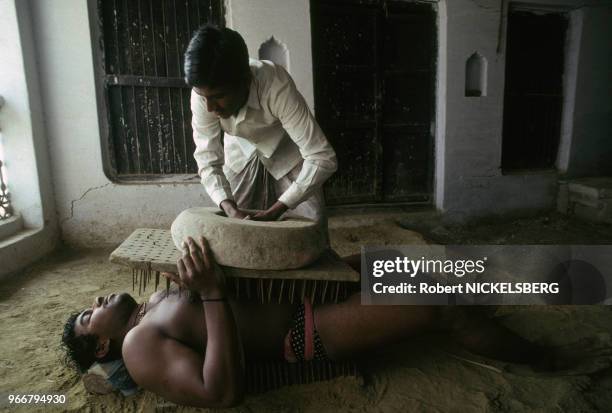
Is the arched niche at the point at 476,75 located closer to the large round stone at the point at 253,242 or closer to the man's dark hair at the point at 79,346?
the large round stone at the point at 253,242

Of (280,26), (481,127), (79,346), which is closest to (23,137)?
(280,26)

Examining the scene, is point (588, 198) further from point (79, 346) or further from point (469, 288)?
point (79, 346)

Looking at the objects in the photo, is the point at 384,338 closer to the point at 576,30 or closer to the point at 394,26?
the point at 394,26

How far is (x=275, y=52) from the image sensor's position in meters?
3.98

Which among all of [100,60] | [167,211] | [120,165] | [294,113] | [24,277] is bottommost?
[24,277]

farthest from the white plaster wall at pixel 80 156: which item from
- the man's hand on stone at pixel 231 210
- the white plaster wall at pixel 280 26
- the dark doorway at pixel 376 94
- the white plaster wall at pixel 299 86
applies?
the man's hand on stone at pixel 231 210

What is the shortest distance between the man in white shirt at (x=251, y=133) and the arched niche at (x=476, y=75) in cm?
317

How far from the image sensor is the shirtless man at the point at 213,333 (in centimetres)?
136

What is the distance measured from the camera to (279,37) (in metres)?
3.87

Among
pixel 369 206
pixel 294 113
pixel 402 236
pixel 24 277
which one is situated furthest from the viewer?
pixel 369 206

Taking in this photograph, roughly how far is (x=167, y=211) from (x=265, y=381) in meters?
2.77

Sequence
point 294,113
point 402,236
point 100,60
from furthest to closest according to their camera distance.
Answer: point 402,236
point 100,60
point 294,113

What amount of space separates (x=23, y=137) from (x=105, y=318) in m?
2.71

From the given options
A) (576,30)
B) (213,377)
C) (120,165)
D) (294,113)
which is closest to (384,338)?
(213,377)
